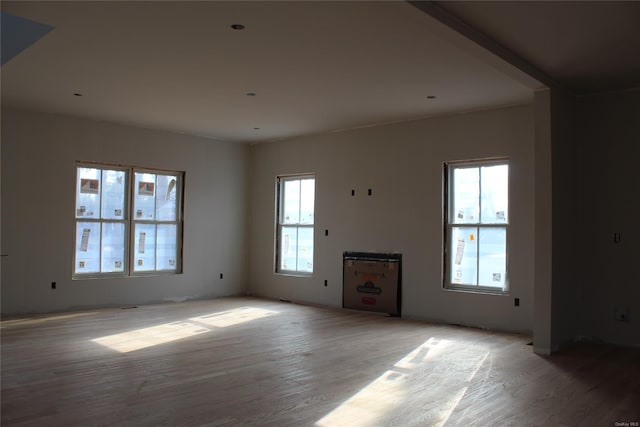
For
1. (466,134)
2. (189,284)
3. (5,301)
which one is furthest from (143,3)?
(189,284)

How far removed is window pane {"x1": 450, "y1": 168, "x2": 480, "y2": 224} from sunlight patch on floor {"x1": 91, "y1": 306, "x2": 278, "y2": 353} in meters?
2.83

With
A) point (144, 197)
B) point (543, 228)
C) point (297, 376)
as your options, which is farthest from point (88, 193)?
point (543, 228)

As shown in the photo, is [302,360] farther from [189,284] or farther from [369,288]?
[189,284]

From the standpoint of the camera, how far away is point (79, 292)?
7.09m

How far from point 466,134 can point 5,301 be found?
615cm

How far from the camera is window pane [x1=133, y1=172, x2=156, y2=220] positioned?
307 inches

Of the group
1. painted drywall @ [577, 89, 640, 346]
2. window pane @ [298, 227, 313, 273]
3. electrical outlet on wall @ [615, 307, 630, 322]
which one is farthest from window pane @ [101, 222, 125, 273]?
electrical outlet on wall @ [615, 307, 630, 322]

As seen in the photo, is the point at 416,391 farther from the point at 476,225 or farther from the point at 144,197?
the point at 144,197

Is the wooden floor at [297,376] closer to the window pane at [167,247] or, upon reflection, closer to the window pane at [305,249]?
the window pane at [167,247]

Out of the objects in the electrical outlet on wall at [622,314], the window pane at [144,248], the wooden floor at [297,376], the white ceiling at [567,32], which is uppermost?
the white ceiling at [567,32]

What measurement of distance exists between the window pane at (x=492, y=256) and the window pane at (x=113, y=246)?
16.6 ft

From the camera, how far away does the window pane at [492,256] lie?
245 inches

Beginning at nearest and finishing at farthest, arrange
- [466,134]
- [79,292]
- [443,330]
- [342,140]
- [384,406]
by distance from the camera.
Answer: [384,406] < [443,330] < [466,134] < [79,292] < [342,140]

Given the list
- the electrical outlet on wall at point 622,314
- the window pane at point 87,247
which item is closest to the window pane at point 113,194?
the window pane at point 87,247
